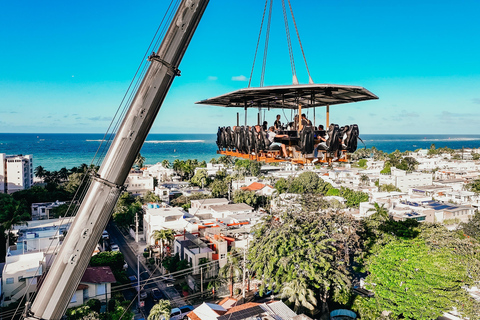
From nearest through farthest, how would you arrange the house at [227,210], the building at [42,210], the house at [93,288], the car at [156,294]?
the house at [93,288] → the car at [156,294] → the house at [227,210] → the building at [42,210]

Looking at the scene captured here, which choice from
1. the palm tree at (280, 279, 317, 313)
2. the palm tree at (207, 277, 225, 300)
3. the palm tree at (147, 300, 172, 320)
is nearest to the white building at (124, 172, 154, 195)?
the palm tree at (207, 277, 225, 300)

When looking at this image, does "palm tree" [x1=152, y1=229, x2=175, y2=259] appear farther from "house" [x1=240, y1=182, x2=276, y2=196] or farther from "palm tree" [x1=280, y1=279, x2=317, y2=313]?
"house" [x1=240, y1=182, x2=276, y2=196]

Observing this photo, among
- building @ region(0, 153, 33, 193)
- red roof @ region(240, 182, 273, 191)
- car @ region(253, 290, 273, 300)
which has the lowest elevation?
car @ region(253, 290, 273, 300)

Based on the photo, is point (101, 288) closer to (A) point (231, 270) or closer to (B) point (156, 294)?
(B) point (156, 294)

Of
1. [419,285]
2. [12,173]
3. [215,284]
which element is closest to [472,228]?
[419,285]

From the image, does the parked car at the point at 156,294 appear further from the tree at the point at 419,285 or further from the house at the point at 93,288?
the tree at the point at 419,285

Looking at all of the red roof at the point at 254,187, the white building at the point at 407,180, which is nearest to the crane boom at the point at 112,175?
the red roof at the point at 254,187
